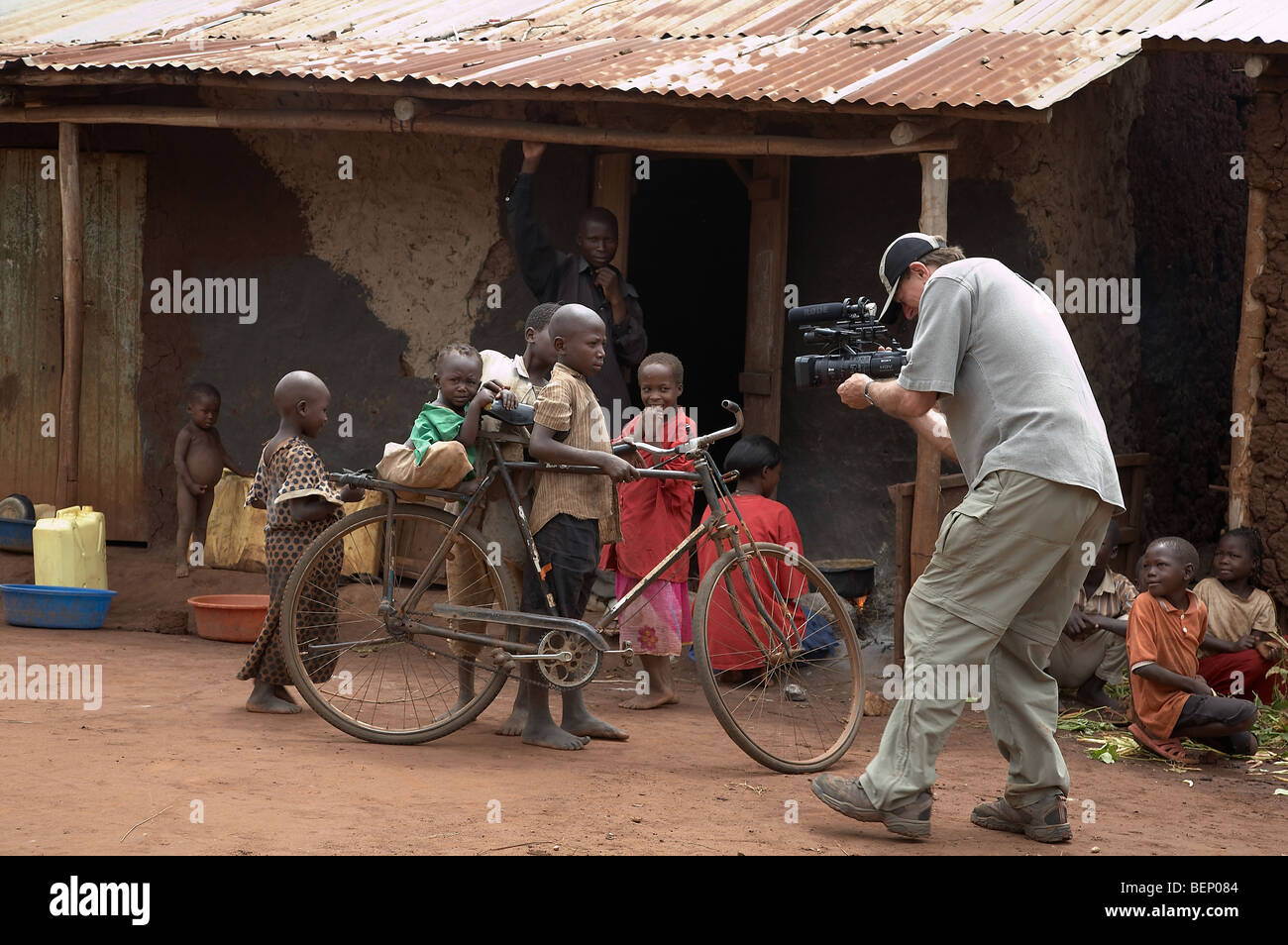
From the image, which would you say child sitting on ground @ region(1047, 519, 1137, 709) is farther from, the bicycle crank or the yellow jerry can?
the yellow jerry can

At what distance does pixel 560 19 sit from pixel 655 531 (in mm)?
3785

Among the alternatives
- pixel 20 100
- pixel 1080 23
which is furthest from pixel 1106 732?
pixel 20 100

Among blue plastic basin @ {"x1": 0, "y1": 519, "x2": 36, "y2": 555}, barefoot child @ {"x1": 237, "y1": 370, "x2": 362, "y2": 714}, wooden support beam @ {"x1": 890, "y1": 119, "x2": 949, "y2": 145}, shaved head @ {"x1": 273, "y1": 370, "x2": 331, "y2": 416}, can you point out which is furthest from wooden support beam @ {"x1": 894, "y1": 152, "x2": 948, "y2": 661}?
blue plastic basin @ {"x1": 0, "y1": 519, "x2": 36, "y2": 555}

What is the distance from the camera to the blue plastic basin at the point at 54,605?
6996mm

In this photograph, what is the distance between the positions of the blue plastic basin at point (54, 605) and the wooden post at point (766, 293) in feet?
11.4

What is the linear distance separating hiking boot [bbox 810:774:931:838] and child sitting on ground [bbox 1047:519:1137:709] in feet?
7.66

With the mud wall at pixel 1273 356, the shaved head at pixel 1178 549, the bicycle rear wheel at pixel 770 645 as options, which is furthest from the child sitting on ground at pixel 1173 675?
the bicycle rear wheel at pixel 770 645

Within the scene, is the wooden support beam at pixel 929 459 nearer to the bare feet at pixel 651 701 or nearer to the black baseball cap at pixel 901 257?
the bare feet at pixel 651 701

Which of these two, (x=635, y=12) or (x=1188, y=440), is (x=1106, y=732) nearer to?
(x=1188, y=440)

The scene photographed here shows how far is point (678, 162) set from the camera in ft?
31.9

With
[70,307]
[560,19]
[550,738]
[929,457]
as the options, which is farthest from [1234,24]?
[70,307]

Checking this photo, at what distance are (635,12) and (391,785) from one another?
5.38 metres

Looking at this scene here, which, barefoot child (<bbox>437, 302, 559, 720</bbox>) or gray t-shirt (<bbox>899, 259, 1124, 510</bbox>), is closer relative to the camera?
gray t-shirt (<bbox>899, 259, 1124, 510</bbox>)

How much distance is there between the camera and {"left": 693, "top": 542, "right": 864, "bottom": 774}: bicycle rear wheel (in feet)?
15.0
